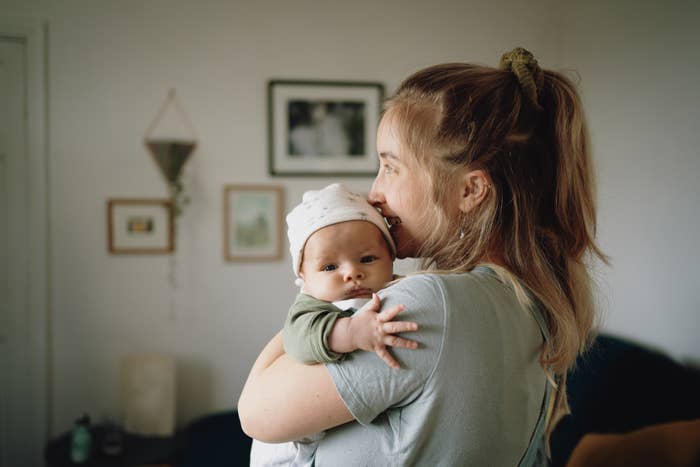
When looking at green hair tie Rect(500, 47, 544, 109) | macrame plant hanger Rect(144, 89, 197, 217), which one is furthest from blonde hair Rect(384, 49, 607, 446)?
macrame plant hanger Rect(144, 89, 197, 217)

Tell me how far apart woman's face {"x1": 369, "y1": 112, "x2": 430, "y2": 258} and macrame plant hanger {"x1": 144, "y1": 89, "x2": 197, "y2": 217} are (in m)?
2.18

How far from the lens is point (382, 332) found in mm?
691

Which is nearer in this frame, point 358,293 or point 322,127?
point 358,293

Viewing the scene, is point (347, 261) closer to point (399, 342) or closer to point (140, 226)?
point (399, 342)

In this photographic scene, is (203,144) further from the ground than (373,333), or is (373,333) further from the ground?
(203,144)

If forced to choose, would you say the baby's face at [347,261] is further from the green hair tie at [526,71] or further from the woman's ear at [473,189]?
the green hair tie at [526,71]

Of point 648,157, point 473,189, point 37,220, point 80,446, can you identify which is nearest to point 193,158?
point 37,220

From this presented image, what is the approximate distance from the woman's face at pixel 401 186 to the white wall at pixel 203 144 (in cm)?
202

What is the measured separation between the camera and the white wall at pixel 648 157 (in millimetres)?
2201

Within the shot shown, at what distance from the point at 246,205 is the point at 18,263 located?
1.21 meters

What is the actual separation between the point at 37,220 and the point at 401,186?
102 inches

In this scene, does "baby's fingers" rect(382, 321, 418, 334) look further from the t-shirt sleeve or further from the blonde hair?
the blonde hair

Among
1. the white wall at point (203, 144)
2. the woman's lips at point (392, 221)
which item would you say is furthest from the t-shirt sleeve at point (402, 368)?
the white wall at point (203, 144)

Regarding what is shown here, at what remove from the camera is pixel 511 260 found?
877 mm
